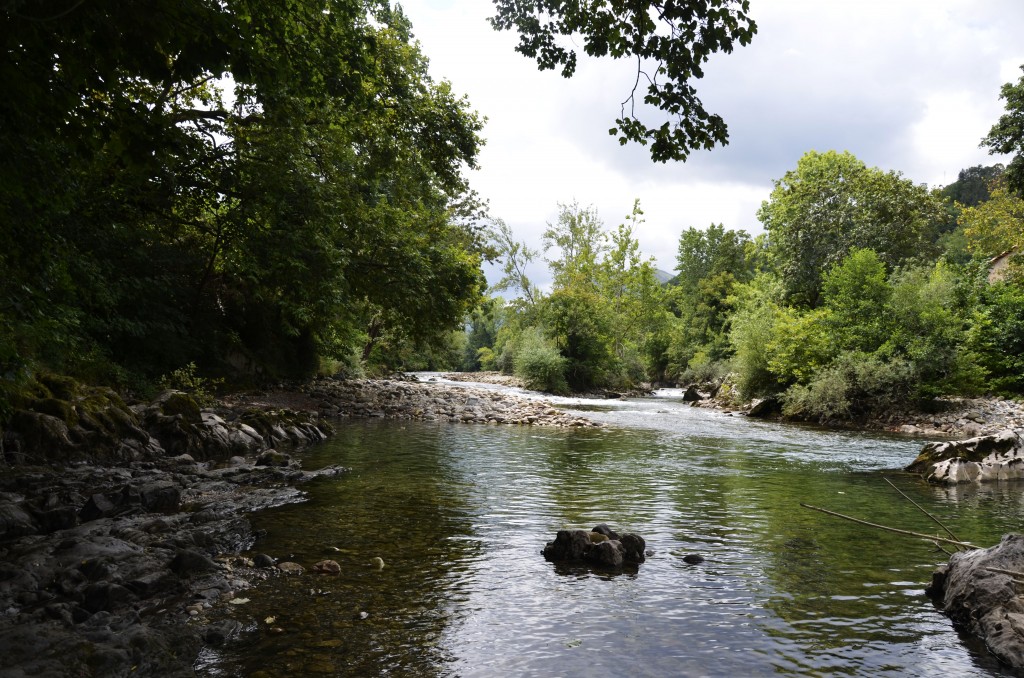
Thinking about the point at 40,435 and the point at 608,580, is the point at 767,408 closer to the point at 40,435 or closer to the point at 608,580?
the point at 608,580

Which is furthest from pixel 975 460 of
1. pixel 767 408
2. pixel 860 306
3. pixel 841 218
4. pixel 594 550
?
pixel 841 218

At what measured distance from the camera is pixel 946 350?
70.9 ft

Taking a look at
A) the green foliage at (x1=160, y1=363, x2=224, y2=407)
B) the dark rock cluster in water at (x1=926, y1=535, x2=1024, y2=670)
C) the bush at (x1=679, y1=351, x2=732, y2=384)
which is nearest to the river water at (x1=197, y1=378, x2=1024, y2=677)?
the dark rock cluster in water at (x1=926, y1=535, x2=1024, y2=670)

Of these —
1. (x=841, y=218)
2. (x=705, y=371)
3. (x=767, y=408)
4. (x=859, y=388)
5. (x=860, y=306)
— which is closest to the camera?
(x=859, y=388)

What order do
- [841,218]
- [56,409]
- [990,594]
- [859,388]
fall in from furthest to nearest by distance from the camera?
[841,218]
[859,388]
[56,409]
[990,594]

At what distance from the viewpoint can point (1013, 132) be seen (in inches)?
925

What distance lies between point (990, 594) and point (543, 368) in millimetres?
34941

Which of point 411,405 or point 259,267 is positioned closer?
point 259,267

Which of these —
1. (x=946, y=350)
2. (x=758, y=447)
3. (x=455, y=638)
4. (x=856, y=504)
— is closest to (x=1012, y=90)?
(x=946, y=350)

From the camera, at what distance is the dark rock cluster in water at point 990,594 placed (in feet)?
14.0

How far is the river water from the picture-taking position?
410cm

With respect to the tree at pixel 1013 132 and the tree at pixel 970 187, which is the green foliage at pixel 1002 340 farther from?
the tree at pixel 970 187

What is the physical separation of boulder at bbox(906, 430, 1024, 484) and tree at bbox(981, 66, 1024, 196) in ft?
52.8

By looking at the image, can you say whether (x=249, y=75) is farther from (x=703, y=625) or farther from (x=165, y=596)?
(x=703, y=625)
